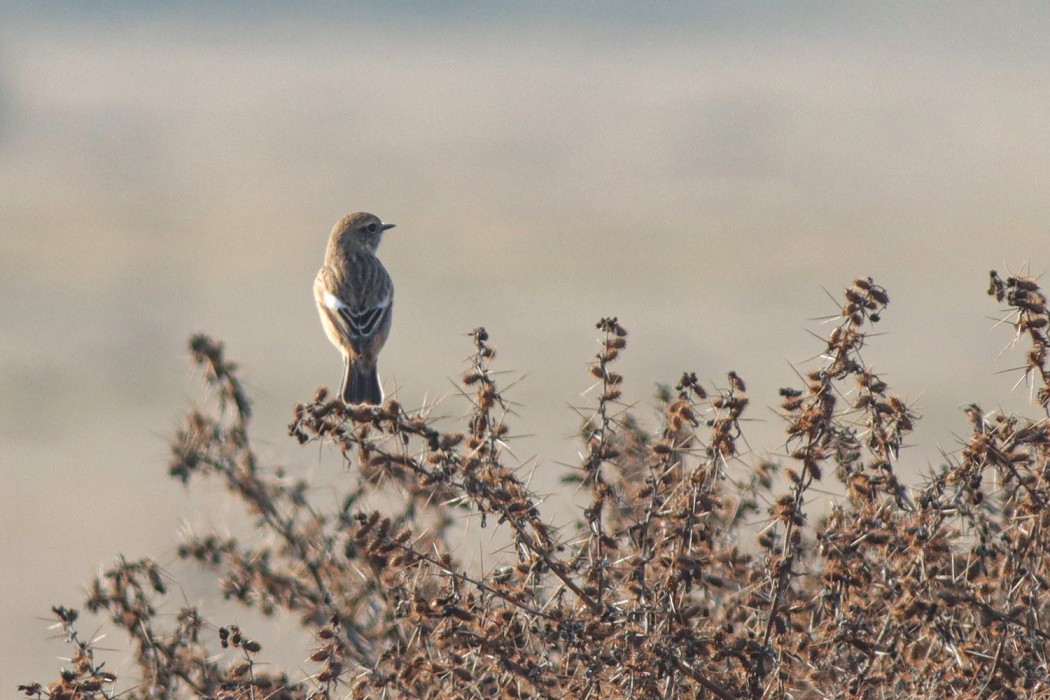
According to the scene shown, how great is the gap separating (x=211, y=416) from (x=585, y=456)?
1.59 metres

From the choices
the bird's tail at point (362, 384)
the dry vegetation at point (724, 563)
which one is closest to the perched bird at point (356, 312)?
the bird's tail at point (362, 384)

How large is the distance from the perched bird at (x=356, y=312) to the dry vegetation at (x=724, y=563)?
3664 mm

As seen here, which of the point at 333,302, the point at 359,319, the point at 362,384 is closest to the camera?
the point at 362,384

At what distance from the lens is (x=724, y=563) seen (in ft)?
14.1

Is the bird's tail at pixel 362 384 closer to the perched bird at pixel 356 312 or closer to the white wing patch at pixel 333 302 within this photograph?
the perched bird at pixel 356 312

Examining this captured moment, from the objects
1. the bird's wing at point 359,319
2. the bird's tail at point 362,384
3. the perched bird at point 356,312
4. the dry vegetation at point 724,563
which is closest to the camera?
the dry vegetation at point 724,563

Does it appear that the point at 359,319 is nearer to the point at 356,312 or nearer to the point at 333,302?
the point at 356,312

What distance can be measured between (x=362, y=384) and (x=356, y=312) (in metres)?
0.61

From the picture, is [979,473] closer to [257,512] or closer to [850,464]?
[850,464]

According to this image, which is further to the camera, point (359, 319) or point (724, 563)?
point (359, 319)

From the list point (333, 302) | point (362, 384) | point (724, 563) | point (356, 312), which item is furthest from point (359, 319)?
point (724, 563)

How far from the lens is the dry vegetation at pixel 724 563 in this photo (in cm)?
366

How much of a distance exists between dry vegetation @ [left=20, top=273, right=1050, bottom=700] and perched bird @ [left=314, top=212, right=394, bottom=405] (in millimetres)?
3664

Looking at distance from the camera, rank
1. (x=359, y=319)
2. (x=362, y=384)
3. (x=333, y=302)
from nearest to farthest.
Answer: (x=362, y=384) → (x=359, y=319) → (x=333, y=302)
